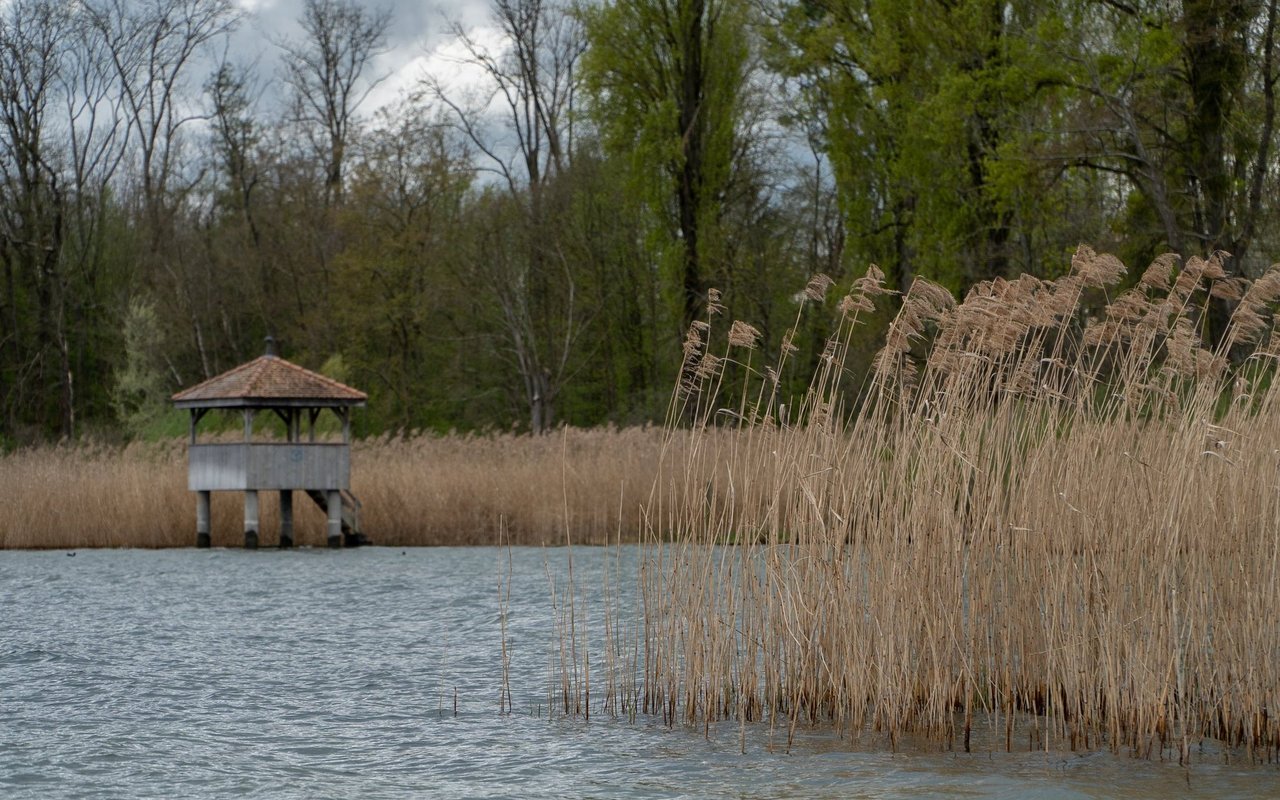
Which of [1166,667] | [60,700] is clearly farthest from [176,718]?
[1166,667]

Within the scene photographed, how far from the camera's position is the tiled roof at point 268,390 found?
22031 millimetres

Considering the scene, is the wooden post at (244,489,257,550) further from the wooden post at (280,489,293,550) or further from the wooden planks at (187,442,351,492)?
the wooden post at (280,489,293,550)

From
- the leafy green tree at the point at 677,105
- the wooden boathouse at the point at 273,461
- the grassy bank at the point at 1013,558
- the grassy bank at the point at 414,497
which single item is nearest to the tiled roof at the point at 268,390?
the wooden boathouse at the point at 273,461

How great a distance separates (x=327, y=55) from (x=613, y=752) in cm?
3454

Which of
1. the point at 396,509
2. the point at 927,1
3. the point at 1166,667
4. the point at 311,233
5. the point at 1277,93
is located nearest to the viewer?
the point at 1166,667

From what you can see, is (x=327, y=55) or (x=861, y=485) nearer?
(x=861, y=485)

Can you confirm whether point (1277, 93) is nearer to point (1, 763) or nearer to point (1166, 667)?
point (1166, 667)

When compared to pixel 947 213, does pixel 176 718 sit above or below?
below

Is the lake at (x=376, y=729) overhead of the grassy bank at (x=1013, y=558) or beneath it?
beneath

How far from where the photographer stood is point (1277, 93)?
20.4 metres

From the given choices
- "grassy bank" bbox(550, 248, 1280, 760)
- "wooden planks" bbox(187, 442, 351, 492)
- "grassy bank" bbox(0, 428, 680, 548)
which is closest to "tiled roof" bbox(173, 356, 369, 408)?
"wooden planks" bbox(187, 442, 351, 492)

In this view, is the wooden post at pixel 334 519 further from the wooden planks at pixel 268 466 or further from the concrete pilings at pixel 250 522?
the concrete pilings at pixel 250 522

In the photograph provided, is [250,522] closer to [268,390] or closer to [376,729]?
[268,390]

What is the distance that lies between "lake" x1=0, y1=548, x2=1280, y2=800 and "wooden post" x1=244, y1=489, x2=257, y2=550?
721cm
